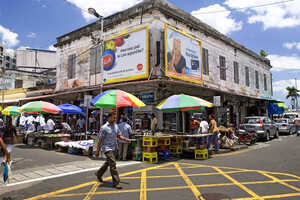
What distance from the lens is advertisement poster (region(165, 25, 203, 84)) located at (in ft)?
45.4

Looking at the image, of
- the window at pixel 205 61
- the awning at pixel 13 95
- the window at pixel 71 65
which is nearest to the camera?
the window at pixel 205 61

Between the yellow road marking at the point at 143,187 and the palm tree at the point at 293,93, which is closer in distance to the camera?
the yellow road marking at the point at 143,187

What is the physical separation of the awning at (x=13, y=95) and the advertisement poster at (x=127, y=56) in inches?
622

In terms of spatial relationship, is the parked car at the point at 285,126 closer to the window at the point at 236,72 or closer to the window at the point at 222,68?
the window at the point at 236,72

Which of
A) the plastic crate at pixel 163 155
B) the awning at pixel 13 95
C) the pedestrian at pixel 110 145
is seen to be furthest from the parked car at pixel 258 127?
the awning at pixel 13 95

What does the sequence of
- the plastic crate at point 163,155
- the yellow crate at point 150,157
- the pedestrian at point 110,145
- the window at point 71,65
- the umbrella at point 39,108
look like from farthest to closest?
the window at point 71,65 → the umbrella at point 39,108 → the plastic crate at point 163,155 → the yellow crate at point 150,157 → the pedestrian at point 110,145

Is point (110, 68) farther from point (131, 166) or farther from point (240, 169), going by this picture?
point (240, 169)

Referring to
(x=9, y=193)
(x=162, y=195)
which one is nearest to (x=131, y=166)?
(x=162, y=195)

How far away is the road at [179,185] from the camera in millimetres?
4672

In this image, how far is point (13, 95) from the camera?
2764 cm

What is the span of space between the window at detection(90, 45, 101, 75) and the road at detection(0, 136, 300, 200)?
11.5 metres

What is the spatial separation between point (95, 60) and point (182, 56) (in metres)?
7.12

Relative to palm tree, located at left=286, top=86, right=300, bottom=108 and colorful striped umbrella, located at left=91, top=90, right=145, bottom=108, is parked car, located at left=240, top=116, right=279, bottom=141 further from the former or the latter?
palm tree, located at left=286, top=86, right=300, bottom=108

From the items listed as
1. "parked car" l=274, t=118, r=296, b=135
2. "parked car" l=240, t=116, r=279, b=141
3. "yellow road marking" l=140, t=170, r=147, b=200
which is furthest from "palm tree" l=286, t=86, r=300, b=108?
"yellow road marking" l=140, t=170, r=147, b=200
